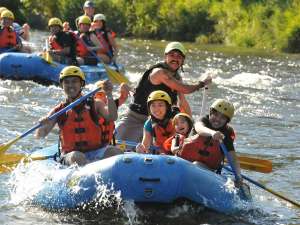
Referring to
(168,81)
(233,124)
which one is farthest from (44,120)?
(233,124)

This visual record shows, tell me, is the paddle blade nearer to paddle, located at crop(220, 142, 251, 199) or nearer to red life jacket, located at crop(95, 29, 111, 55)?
paddle, located at crop(220, 142, 251, 199)

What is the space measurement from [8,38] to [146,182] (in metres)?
11.5

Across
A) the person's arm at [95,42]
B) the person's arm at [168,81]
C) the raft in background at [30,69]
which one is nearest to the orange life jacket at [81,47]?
the person's arm at [95,42]

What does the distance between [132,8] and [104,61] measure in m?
21.8

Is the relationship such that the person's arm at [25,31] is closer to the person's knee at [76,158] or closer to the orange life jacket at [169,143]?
the orange life jacket at [169,143]

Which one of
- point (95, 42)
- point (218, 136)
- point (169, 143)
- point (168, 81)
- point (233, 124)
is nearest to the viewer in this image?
point (218, 136)

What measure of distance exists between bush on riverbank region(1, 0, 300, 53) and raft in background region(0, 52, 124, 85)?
44.5 ft

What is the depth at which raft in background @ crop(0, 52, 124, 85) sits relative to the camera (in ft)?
54.9

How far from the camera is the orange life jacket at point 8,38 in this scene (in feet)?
59.0

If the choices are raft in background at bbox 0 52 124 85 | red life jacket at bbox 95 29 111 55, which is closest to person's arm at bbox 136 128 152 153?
raft in background at bbox 0 52 124 85

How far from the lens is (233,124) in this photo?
14.3 metres

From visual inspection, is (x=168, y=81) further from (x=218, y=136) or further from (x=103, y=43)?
(x=103, y=43)

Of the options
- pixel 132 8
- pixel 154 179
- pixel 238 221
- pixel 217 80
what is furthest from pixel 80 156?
pixel 132 8

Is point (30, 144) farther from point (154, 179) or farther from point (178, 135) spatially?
point (154, 179)
